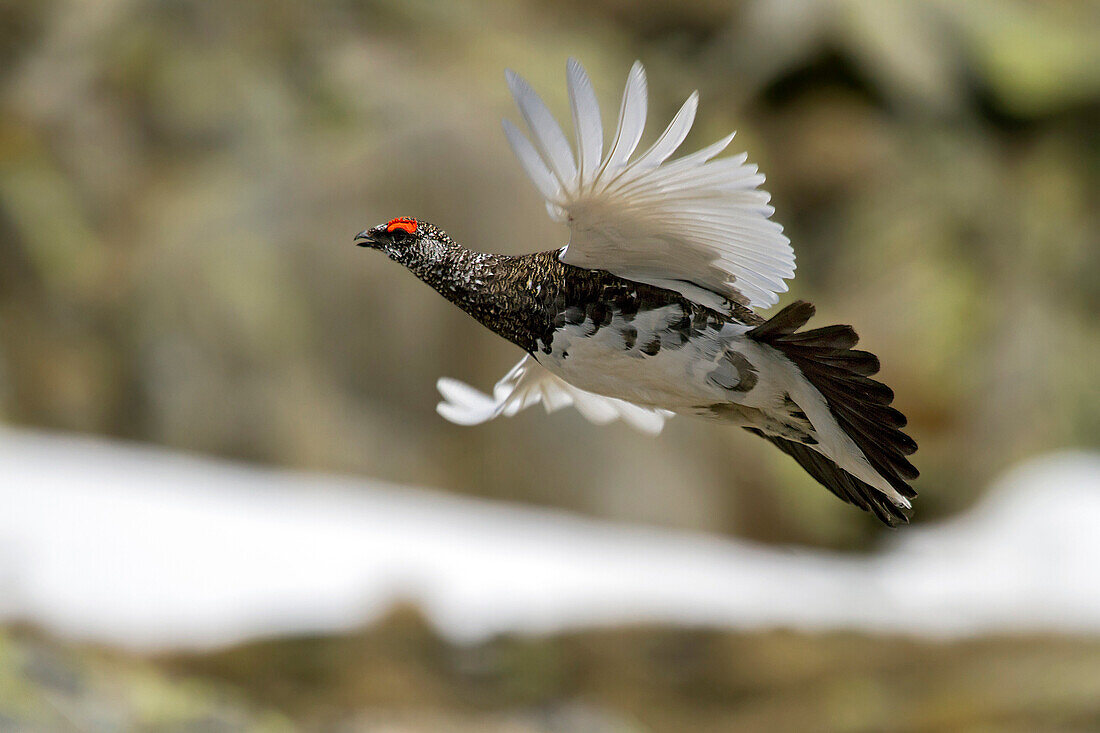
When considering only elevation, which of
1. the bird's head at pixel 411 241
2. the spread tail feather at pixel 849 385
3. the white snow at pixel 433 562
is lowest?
the spread tail feather at pixel 849 385

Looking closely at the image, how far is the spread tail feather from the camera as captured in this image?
138 cm

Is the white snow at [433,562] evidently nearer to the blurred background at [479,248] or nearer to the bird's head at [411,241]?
the blurred background at [479,248]

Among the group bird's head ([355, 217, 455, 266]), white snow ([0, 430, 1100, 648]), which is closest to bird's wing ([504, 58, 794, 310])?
bird's head ([355, 217, 455, 266])

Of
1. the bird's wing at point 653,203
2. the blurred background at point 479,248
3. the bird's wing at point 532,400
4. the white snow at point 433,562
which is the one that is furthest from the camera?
the blurred background at point 479,248

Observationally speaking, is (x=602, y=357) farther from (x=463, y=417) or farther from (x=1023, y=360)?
(x=1023, y=360)

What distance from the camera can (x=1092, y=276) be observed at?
5.08 m

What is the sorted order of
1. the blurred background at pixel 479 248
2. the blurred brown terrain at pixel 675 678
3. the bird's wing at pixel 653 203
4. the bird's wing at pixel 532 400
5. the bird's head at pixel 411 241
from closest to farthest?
1. the bird's wing at pixel 653 203
2. the bird's head at pixel 411 241
3. the bird's wing at pixel 532 400
4. the blurred brown terrain at pixel 675 678
5. the blurred background at pixel 479 248

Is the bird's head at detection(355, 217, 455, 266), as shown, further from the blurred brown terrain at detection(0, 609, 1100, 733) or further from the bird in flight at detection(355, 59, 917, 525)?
the blurred brown terrain at detection(0, 609, 1100, 733)

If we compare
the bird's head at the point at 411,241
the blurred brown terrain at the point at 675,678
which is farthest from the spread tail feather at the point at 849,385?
the blurred brown terrain at the point at 675,678

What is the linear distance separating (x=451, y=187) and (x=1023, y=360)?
8.29ft

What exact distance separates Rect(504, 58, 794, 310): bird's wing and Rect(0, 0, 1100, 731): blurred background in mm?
2893

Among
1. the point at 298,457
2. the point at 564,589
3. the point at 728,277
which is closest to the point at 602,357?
the point at 728,277

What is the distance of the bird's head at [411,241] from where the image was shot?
1456mm

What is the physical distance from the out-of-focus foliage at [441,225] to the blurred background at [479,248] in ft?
0.04
